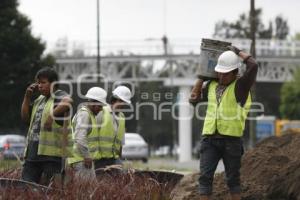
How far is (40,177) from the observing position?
8.90 metres

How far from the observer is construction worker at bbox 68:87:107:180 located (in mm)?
9117

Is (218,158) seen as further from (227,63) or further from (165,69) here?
(165,69)

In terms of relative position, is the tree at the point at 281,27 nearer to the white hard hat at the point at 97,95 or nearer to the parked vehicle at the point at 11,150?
the parked vehicle at the point at 11,150

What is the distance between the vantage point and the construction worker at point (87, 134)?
29.9 ft

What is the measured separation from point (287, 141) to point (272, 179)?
227 cm

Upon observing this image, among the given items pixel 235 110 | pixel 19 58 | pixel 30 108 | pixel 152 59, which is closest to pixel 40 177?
pixel 30 108

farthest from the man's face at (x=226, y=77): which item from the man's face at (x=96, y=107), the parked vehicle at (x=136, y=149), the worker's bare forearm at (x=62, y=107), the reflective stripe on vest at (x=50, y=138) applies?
the parked vehicle at (x=136, y=149)

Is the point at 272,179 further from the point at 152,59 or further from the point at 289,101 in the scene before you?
the point at 289,101

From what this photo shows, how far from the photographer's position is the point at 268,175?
34.7 feet

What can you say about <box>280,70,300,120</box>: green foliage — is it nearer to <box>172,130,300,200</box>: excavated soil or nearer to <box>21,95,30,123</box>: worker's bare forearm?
<box>172,130,300,200</box>: excavated soil

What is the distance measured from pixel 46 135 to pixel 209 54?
6.46 ft

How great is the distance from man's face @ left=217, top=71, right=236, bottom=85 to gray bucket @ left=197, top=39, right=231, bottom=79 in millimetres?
277

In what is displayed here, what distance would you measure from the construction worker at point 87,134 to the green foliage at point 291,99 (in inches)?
2440

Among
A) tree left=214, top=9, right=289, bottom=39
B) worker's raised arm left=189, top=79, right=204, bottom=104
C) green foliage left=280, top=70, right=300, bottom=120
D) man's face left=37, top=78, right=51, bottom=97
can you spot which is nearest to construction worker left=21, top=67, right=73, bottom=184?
man's face left=37, top=78, right=51, bottom=97
